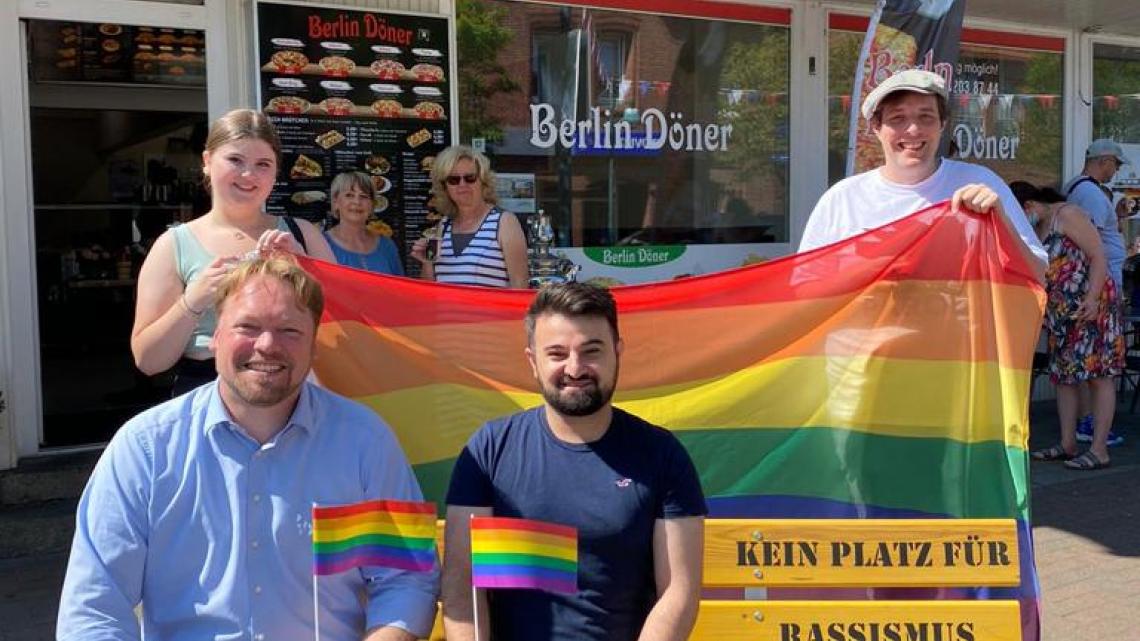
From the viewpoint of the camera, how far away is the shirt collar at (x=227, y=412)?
2523 millimetres

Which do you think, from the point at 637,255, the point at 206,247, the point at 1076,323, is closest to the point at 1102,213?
the point at 1076,323

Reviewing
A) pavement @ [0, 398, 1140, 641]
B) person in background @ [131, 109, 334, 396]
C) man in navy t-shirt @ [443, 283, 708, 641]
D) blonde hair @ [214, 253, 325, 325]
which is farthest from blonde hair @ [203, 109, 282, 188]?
pavement @ [0, 398, 1140, 641]

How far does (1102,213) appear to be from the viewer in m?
7.72

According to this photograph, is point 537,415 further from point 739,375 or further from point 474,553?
point 739,375

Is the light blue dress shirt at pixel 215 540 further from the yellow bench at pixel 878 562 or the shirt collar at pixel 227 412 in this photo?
the yellow bench at pixel 878 562

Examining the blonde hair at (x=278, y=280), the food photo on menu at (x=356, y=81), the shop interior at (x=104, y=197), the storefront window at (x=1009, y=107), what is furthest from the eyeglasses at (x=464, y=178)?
the storefront window at (x=1009, y=107)

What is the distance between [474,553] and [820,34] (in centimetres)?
666

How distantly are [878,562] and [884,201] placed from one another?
123cm

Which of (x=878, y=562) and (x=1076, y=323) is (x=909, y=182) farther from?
(x=1076, y=323)

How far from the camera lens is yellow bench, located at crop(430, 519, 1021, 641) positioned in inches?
116

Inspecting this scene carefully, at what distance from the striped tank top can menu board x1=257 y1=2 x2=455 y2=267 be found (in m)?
1.82

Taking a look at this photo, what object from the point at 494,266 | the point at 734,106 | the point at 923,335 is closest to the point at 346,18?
the point at 494,266

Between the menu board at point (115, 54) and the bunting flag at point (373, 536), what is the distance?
552 centimetres

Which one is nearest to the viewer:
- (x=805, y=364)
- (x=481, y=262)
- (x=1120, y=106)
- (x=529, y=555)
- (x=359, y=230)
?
(x=529, y=555)
